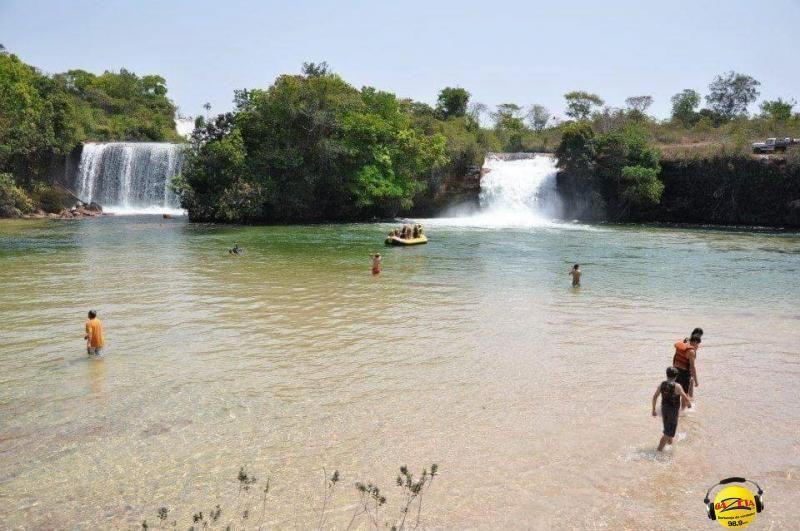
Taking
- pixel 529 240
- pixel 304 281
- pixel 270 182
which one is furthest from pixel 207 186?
pixel 304 281

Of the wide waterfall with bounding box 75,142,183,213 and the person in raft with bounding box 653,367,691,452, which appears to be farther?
the wide waterfall with bounding box 75,142,183,213

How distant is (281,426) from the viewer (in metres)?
8.23

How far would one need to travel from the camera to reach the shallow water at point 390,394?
6605 millimetres

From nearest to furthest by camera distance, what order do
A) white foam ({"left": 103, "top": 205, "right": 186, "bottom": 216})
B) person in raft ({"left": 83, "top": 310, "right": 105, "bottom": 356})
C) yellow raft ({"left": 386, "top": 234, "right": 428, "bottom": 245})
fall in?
1. person in raft ({"left": 83, "top": 310, "right": 105, "bottom": 356})
2. yellow raft ({"left": 386, "top": 234, "right": 428, "bottom": 245})
3. white foam ({"left": 103, "top": 205, "right": 186, "bottom": 216})

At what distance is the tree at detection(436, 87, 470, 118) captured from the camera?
64.9m

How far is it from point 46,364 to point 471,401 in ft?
23.3

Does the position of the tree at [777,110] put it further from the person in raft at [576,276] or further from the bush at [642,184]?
the person in raft at [576,276]

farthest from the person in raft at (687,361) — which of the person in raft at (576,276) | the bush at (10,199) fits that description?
the bush at (10,199)

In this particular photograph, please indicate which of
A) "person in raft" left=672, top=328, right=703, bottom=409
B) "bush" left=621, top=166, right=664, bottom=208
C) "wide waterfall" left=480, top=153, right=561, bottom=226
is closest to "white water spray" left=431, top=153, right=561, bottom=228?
"wide waterfall" left=480, top=153, right=561, bottom=226

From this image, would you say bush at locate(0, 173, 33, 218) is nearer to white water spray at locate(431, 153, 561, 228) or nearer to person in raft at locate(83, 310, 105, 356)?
white water spray at locate(431, 153, 561, 228)

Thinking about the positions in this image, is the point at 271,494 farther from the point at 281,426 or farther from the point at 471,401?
the point at 471,401

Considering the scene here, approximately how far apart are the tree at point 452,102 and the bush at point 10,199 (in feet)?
126

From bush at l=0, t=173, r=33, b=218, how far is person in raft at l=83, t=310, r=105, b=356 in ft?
116

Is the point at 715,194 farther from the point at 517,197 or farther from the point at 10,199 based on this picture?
the point at 10,199
